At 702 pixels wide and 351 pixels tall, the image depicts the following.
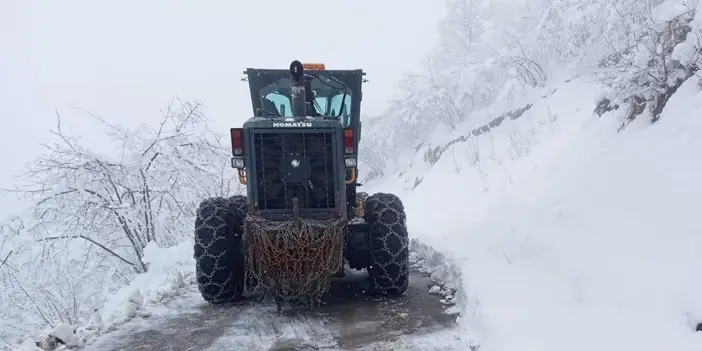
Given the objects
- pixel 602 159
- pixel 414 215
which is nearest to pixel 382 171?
pixel 414 215

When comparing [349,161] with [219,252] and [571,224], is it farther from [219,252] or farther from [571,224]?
[571,224]

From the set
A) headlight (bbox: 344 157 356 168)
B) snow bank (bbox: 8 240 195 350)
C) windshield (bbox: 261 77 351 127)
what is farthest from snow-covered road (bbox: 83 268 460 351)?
windshield (bbox: 261 77 351 127)

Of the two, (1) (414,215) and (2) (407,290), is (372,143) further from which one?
(2) (407,290)

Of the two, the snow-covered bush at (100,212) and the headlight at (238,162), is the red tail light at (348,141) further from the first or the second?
the snow-covered bush at (100,212)

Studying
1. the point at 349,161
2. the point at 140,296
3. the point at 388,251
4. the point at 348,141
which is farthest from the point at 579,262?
the point at 140,296

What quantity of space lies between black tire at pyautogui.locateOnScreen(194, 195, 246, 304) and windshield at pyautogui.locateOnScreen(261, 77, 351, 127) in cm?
142

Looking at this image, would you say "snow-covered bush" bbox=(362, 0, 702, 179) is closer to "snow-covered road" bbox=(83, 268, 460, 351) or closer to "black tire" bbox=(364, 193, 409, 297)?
"black tire" bbox=(364, 193, 409, 297)

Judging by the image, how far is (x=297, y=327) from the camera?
15.8ft

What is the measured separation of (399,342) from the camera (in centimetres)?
423

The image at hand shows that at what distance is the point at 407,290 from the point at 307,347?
2.11m

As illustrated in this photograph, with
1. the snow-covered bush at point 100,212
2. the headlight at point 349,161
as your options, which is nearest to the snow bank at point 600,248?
the headlight at point 349,161

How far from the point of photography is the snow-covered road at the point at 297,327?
432cm

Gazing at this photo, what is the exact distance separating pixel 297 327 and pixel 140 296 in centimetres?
212

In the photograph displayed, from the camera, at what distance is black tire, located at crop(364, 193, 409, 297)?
217 inches
